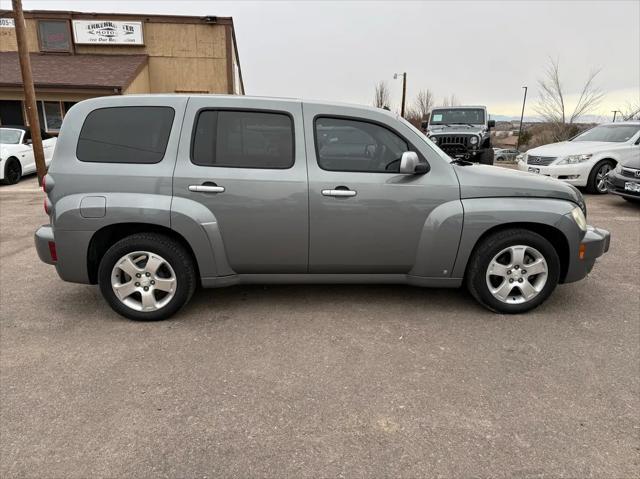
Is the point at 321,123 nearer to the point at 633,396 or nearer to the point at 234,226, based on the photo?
the point at 234,226

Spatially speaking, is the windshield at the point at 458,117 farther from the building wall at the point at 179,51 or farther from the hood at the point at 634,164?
the building wall at the point at 179,51

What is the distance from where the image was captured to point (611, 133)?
34.9 ft

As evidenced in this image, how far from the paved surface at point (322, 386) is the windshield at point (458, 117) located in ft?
38.5

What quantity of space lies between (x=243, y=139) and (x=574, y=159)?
879 cm

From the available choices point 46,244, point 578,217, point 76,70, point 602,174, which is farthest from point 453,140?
point 76,70

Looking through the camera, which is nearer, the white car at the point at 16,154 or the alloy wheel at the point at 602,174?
the alloy wheel at the point at 602,174

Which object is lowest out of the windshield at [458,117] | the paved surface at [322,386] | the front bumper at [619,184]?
the paved surface at [322,386]

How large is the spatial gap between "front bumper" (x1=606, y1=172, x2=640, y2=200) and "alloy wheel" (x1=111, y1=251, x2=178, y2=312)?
27.0 ft

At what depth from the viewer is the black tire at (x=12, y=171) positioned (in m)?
11.6

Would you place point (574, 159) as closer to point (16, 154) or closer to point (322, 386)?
point (322, 386)

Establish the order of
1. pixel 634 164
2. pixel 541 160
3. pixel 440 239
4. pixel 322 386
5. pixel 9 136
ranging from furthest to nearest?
1. pixel 9 136
2. pixel 541 160
3. pixel 634 164
4. pixel 440 239
5. pixel 322 386

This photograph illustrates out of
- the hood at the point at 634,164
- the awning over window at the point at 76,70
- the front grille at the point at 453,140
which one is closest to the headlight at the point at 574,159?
the hood at the point at 634,164

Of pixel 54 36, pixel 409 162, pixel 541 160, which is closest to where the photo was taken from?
pixel 409 162

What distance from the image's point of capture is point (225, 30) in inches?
850
